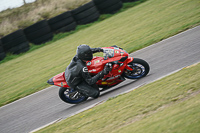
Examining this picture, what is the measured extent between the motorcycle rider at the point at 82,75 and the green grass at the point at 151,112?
92 centimetres

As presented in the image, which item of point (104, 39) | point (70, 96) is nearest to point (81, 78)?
point (70, 96)

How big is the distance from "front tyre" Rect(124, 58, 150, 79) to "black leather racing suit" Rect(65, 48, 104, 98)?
0.89m

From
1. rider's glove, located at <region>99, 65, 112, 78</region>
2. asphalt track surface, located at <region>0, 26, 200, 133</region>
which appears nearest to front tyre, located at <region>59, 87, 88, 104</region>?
asphalt track surface, located at <region>0, 26, 200, 133</region>

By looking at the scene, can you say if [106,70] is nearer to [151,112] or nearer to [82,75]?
[82,75]

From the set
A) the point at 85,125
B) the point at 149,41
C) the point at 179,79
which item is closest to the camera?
the point at 85,125

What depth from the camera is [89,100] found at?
6.90m

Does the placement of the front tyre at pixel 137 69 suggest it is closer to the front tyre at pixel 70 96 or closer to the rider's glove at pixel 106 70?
the rider's glove at pixel 106 70

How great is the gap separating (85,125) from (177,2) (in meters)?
12.1

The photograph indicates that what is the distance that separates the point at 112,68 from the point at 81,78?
3.07 feet

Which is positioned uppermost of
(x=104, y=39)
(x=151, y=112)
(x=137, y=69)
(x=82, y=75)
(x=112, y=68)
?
(x=104, y=39)

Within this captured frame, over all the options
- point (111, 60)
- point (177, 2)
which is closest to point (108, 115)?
point (111, 60)

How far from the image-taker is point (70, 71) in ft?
20.8

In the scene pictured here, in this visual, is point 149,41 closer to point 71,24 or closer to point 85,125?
point 85,125

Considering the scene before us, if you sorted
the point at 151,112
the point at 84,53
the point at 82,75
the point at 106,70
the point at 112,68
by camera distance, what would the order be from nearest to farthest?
the point at 151,112 < the point at 84,53 < the point at 106,70 < the point at 82,75 < the point at 112,68
